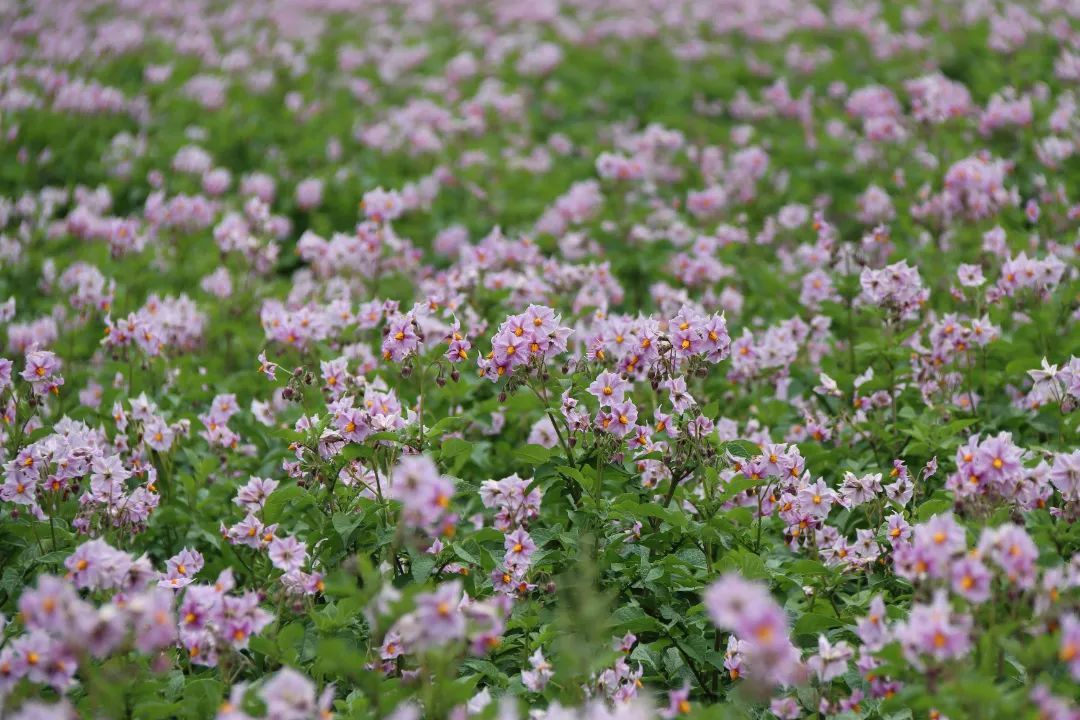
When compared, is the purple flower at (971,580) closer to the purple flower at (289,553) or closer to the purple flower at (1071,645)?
the purple flower at (1071,645)

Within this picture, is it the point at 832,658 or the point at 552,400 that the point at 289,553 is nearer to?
the point at 552,400

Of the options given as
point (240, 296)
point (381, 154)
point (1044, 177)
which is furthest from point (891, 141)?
point (240, 296)

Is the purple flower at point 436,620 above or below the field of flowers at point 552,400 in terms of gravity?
above

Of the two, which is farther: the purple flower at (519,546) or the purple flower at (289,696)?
the purple flower at (519,546)

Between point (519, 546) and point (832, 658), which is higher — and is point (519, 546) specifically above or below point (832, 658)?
below

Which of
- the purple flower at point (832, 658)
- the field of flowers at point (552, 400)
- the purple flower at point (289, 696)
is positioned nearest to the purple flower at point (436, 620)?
the field of flowers at point (552, 400)

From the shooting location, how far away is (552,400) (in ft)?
13.3

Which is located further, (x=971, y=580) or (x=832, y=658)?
(x=832, y=658)

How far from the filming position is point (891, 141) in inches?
312

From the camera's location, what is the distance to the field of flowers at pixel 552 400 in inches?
110

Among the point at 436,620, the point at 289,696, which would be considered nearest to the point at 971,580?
the point at 436,620

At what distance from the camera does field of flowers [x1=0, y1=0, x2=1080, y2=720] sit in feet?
9.20

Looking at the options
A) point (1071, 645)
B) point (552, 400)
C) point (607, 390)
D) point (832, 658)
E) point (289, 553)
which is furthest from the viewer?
point (552, 400)

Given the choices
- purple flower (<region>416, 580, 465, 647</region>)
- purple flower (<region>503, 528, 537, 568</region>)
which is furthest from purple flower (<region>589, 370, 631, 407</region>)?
purple flower (<region>416, 580, 465, 647</region>)
